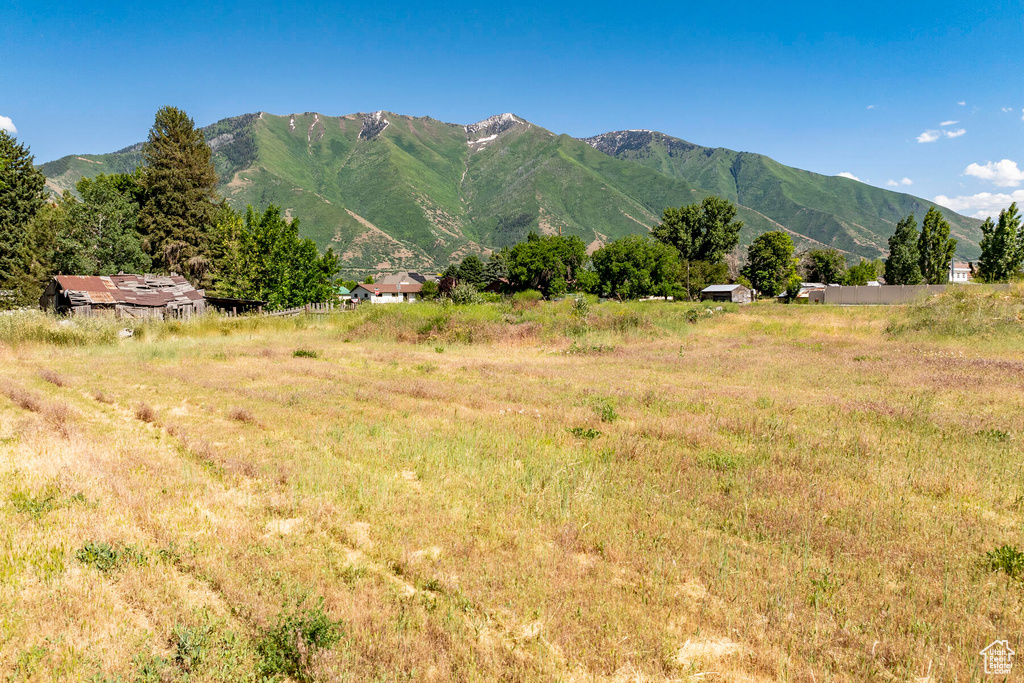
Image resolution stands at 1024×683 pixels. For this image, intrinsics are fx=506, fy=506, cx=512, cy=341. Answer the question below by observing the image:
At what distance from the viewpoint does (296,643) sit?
398 cm

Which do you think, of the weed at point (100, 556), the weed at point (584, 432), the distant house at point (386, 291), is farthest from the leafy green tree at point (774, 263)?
the weed at point (100, 556)

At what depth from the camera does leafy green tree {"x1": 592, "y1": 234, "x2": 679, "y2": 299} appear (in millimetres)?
83938

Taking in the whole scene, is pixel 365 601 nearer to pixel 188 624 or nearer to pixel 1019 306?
pixel 188 624

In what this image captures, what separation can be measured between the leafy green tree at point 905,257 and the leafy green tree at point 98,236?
107 metres

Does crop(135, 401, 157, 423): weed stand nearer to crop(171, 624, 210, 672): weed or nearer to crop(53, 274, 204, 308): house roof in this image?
crop(171, 624, 210, 672): weed

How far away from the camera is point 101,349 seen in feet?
78.5

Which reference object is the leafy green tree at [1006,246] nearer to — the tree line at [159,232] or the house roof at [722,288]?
the house roof at [722,288]

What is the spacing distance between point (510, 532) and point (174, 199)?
220 feet

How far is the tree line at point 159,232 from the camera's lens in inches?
1864

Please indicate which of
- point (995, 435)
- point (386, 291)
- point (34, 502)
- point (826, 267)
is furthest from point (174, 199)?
point (826, 267)

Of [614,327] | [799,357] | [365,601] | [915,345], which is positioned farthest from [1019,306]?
[365,601]

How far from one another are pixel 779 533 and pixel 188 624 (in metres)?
6.27

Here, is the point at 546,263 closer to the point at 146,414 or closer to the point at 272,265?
the point at 272,265

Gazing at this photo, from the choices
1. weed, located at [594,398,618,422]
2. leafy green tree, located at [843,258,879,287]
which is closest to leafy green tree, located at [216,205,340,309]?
weed, located at [594,398,618,422]
